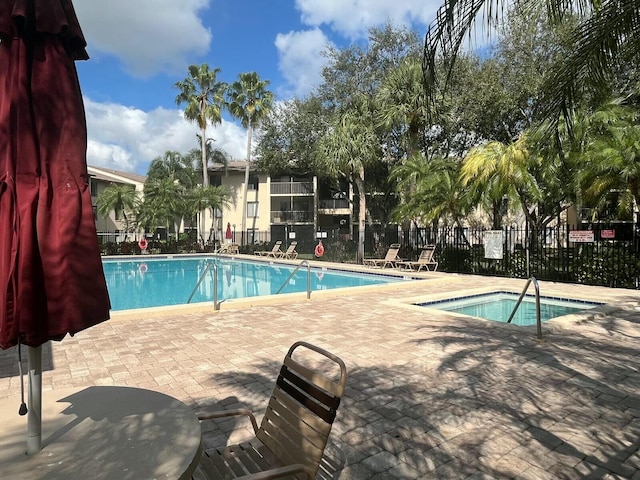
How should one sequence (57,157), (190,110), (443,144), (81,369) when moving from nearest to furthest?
(57,157)
(81,369)
(443,144)
(190,110)

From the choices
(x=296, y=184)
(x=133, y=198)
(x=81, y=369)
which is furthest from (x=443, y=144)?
(x=81, y=369)

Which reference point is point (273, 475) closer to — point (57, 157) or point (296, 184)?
point (57, 157)

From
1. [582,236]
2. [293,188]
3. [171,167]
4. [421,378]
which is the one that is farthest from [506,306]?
[171,167]

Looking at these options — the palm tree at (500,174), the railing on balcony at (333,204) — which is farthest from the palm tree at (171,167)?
the palm tree at (500,174)

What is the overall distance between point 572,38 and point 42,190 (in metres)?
4.49

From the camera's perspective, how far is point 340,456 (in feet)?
10.1

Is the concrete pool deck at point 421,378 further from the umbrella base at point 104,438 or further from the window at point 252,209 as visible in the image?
the window at point 252,209

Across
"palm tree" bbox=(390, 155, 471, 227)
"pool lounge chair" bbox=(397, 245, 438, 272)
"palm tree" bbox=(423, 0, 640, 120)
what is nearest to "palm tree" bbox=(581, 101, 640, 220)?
"palm tree" bbox=(390, 155, 471, 227)

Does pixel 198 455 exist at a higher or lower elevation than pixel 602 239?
lower

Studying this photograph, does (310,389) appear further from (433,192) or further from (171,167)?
(171,167)

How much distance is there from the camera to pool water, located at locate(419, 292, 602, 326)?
9969mm

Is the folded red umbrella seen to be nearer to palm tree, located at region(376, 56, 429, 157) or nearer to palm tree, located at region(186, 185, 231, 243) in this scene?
palm tree, located at region(376, 56, 429, 157)

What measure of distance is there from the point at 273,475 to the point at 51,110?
5.88 ft

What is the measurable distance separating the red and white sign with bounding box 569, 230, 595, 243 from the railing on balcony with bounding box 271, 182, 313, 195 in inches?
876
